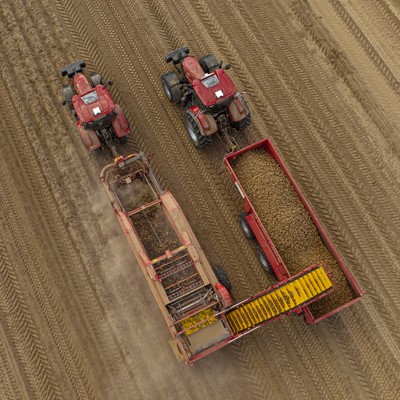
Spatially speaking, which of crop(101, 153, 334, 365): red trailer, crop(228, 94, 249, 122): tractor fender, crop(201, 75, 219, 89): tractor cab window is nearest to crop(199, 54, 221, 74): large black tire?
crop(201, 75, 219, 89): tractor cab window

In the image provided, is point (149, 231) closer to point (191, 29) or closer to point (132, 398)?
point (132, 398)

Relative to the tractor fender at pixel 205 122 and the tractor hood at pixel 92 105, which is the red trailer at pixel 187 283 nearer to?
the tractor hood at pixel 92 105

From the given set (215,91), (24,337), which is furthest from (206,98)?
(24,337)

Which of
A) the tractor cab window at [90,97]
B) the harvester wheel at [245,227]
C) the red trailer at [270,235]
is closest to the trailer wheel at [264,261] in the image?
the red trailer at [270,235]

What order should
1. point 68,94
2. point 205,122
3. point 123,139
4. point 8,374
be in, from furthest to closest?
point 123,139 → point 68,94 → point 205,122 → point 8,374

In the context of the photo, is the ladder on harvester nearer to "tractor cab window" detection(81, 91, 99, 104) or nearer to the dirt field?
the dirt field

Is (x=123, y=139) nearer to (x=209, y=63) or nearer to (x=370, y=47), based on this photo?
(x=209, y=63)

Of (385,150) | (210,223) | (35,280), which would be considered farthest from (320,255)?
(35,280)
